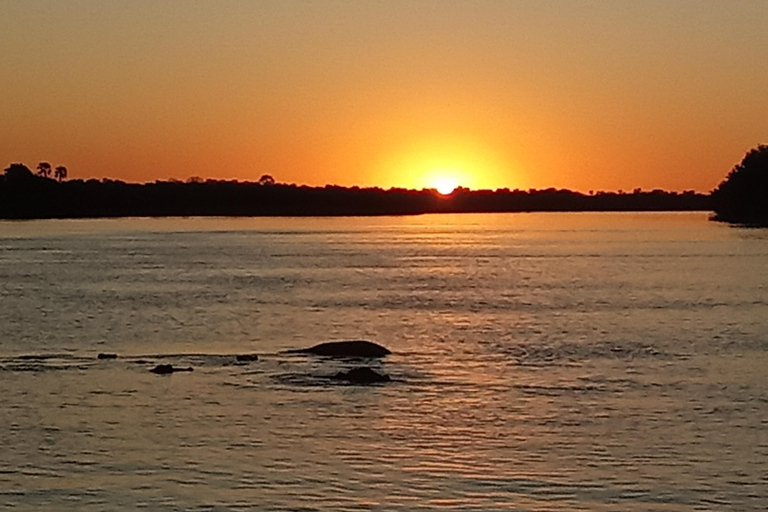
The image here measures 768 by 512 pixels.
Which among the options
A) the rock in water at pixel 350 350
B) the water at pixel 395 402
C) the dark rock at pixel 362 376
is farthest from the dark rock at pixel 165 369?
the dark rock at pixel 362 376

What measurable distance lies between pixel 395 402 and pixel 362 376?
3227mm

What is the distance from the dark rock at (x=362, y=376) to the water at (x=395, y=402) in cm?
52

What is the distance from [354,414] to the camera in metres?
31.2

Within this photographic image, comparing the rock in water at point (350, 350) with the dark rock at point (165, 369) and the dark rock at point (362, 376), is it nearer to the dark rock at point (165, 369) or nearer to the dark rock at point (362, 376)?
the dark rock at point (165, 369)

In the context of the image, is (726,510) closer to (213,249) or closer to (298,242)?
(213,249)

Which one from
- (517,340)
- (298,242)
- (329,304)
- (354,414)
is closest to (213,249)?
(298,242)

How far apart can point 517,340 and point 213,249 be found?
94646 millimetres

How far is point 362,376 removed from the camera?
3606 centimetres

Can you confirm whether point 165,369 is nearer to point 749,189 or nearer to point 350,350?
point 350,350

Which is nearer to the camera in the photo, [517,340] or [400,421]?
[400,421]

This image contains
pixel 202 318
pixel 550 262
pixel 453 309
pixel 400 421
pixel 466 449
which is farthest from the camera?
pixel 550 262

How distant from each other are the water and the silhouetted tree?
9009cm

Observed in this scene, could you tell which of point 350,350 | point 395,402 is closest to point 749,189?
point 350,350

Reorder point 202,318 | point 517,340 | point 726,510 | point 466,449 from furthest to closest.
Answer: point 202,318
point 517,340
point 466,449
point 726,510
